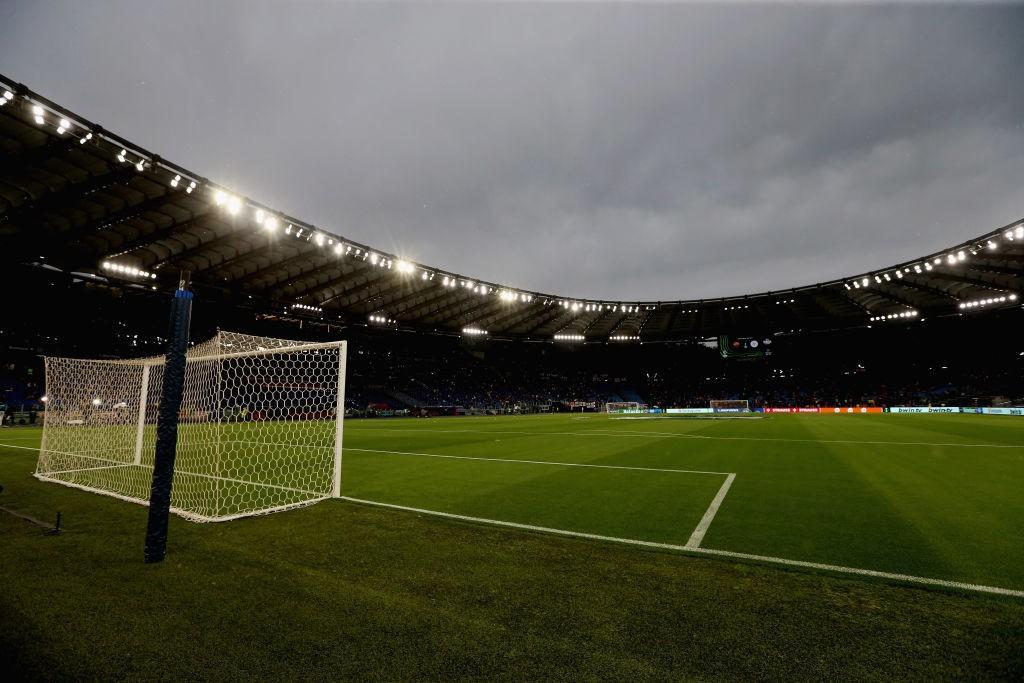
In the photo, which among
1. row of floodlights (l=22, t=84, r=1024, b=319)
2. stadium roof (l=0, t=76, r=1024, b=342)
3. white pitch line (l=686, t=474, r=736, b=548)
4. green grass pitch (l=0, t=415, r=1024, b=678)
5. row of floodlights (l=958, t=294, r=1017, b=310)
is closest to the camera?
green grass pitch (l=0, t=415, r=1024, b=678)

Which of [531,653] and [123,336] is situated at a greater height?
[123,336]

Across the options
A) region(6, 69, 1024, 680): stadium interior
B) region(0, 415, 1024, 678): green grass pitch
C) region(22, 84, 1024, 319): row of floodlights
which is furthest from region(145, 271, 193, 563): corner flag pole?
region(22, 84, 1024, 319): row of floodlights

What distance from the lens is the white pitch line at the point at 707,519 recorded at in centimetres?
437

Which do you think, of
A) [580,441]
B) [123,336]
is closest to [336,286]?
[123,336]

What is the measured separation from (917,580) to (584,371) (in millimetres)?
62679

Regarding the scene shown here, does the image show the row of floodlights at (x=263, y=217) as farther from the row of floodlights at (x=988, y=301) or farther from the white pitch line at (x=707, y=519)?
the row of floodlights at (x=988, y=301)

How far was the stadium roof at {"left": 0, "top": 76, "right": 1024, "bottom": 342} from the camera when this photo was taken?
16250 millimetres

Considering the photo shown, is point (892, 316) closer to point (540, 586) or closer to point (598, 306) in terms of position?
point (598, 306)

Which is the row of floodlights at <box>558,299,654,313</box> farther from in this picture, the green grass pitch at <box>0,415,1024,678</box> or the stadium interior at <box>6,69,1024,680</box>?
the green grass pitch at <box>0,415,1024,678</box>

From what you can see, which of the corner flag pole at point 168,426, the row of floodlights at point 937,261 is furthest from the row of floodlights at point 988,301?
the corner flag pole at point 168,426

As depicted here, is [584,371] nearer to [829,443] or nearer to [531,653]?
[829,443]

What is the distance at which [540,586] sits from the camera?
3305 mm

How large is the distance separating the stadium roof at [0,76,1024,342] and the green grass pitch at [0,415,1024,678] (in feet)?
47.6

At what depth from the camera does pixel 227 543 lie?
4.38 m
